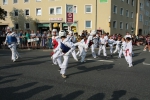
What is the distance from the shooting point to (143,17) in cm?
5597

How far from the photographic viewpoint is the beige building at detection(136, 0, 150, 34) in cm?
5206

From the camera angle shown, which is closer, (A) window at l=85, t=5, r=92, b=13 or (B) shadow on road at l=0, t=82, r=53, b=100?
(B) shadow on road at l=0, t=82, r=53, b=100

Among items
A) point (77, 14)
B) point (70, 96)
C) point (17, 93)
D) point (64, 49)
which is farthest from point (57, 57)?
point (77, 14)

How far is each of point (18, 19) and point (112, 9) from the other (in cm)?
2277

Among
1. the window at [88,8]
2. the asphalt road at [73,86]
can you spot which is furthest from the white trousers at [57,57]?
the window at [88,8]

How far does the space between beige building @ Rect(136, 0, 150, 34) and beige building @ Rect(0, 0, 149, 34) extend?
1.82 m

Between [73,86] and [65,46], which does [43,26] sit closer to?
[65,46]

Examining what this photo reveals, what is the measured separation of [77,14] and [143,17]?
80.5 ft

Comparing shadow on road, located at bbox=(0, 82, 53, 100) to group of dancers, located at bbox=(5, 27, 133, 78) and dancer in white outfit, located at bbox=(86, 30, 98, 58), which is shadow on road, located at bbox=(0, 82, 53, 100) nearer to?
group of dancers, located at bbox=(5, 27, 133, 78)

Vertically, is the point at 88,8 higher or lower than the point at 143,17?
higher

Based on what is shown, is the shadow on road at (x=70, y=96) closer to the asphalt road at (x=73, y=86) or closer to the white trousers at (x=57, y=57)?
the asphalt road at (x=73, y=86)

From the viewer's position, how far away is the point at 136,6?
51.7 m

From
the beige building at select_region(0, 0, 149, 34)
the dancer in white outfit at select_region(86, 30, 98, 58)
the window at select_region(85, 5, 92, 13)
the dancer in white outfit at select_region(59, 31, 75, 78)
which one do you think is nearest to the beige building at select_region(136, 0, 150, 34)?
the beige building at select_region(0, 0, 149, 34)

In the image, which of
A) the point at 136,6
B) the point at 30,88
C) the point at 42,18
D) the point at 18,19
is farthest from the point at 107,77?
the point at 136,6
